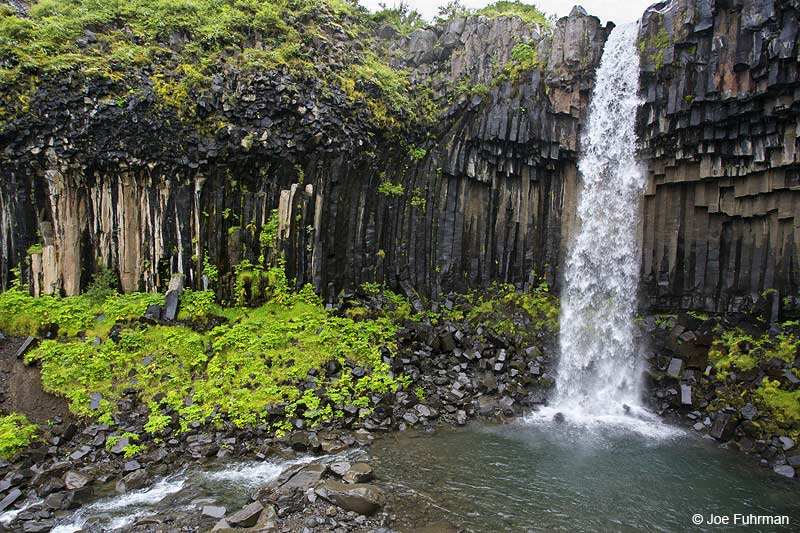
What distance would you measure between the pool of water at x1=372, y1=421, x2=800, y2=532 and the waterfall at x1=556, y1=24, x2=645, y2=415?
2.50 m

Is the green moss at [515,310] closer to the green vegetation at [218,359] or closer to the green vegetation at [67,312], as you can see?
the green vegetation at [218,359]

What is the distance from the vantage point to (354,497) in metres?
8.07

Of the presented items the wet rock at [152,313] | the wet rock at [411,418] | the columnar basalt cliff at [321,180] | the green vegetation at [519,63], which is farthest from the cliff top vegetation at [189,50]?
the wet rock at [411,418]

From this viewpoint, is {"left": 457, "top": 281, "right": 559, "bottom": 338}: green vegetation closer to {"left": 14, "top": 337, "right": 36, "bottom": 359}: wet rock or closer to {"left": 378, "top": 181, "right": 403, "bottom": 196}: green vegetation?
{"left": 378, "top": 181, "right": 403, "bottom": 196}: green vegetation

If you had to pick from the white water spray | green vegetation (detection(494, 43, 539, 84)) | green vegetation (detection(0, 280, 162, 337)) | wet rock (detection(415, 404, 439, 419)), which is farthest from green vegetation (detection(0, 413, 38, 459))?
green vegetation (detection(494, 43, 539, 84))

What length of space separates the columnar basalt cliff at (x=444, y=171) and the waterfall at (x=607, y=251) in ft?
1.52

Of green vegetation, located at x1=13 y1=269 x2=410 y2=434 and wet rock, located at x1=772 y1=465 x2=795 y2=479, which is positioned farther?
green vegetation, located at x1=13 y1=269 x2=410 y2=434

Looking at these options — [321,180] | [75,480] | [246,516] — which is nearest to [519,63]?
[321,180]

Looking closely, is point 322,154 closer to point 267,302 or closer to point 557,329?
point 267,302

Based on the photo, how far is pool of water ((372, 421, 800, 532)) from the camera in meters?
8.11

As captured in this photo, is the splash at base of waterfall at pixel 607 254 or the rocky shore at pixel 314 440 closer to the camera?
the rocky shore at pixel 314 440

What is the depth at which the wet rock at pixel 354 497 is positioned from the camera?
315 inches

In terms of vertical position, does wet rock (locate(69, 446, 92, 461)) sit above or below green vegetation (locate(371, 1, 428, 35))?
below

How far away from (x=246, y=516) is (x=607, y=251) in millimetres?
13126
